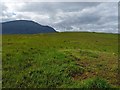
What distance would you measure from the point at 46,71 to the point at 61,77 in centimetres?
184

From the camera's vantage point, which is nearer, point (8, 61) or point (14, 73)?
point (14, 73)

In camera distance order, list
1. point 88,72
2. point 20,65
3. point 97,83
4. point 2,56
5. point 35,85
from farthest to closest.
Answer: point 2,56
point 20,65
point 88,72
point 35,85
point 97,83

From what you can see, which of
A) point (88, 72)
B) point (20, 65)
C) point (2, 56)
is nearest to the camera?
point (88, 72)

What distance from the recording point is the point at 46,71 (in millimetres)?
22312

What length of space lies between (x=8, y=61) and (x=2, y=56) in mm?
2423

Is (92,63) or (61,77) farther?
(92,63)

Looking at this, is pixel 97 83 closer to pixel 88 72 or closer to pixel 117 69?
pixel 88 72

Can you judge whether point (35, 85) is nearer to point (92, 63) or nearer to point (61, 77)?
point (61, 77)

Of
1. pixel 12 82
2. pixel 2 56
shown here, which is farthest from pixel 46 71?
pixel 2 56

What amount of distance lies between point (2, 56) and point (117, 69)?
11.9 meters

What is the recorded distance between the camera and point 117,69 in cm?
2320

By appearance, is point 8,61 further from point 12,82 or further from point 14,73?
point 12,82

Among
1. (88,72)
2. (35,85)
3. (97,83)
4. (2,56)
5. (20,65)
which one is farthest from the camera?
(2,56)

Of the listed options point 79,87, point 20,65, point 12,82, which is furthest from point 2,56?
point 79,87
